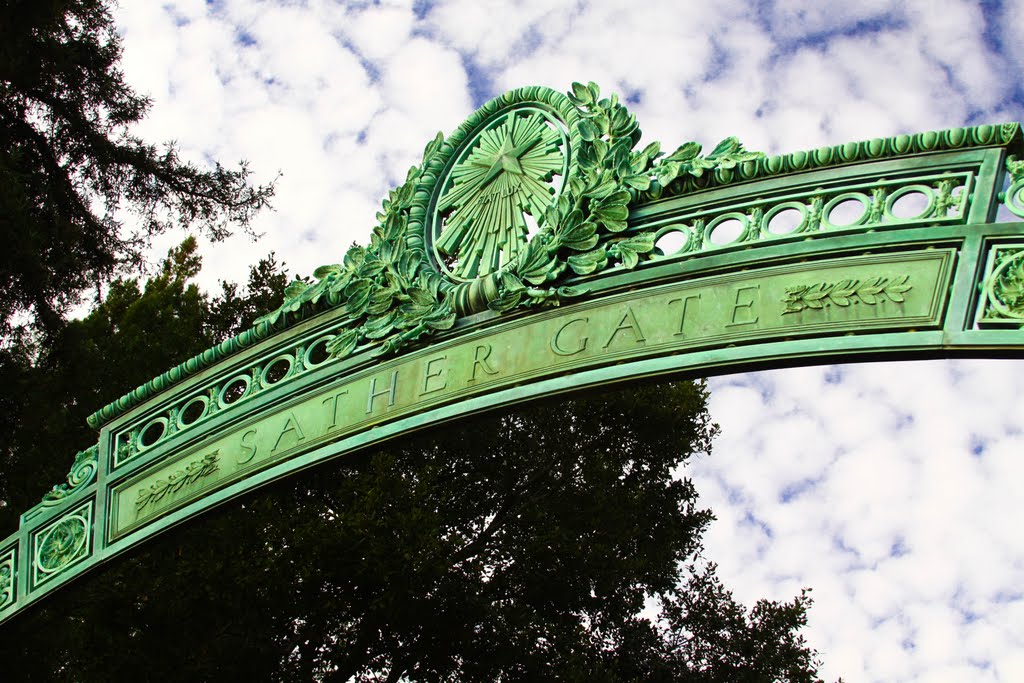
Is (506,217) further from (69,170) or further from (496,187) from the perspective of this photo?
(69,170)

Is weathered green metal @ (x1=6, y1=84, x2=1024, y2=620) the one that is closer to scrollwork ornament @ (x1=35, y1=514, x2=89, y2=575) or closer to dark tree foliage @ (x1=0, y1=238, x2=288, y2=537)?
scrollwork ornament @ (x1=35, y1=514, x2=89, y2=575)

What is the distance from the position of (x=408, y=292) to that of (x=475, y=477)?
7.13 m

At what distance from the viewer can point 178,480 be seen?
19.4 feet

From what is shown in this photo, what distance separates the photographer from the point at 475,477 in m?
12.6

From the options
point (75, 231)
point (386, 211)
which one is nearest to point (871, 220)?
point (386, 211)

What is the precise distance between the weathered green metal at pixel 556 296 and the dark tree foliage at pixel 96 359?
1.57m

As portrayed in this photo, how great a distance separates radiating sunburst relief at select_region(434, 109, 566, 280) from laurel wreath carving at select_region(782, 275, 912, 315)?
4.57ft

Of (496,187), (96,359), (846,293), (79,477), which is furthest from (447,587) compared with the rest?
(846,293)

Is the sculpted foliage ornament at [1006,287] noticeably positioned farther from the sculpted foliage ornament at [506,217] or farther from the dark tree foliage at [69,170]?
the dark tree foliage at [69,170]

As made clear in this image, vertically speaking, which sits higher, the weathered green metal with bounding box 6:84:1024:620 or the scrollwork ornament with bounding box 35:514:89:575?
the weathered green metal with bounding box 6:84:1024:620

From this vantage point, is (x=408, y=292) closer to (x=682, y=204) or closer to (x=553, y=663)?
(x=682, y=204)

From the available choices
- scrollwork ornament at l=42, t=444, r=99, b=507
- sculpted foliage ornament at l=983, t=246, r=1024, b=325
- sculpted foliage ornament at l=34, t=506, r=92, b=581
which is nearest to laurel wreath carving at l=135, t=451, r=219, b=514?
sculpted foliage ornament at l=34, t=506, r=92, b=581

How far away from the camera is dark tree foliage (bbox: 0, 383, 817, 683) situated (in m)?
10.5

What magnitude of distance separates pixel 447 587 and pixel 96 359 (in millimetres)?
4137
